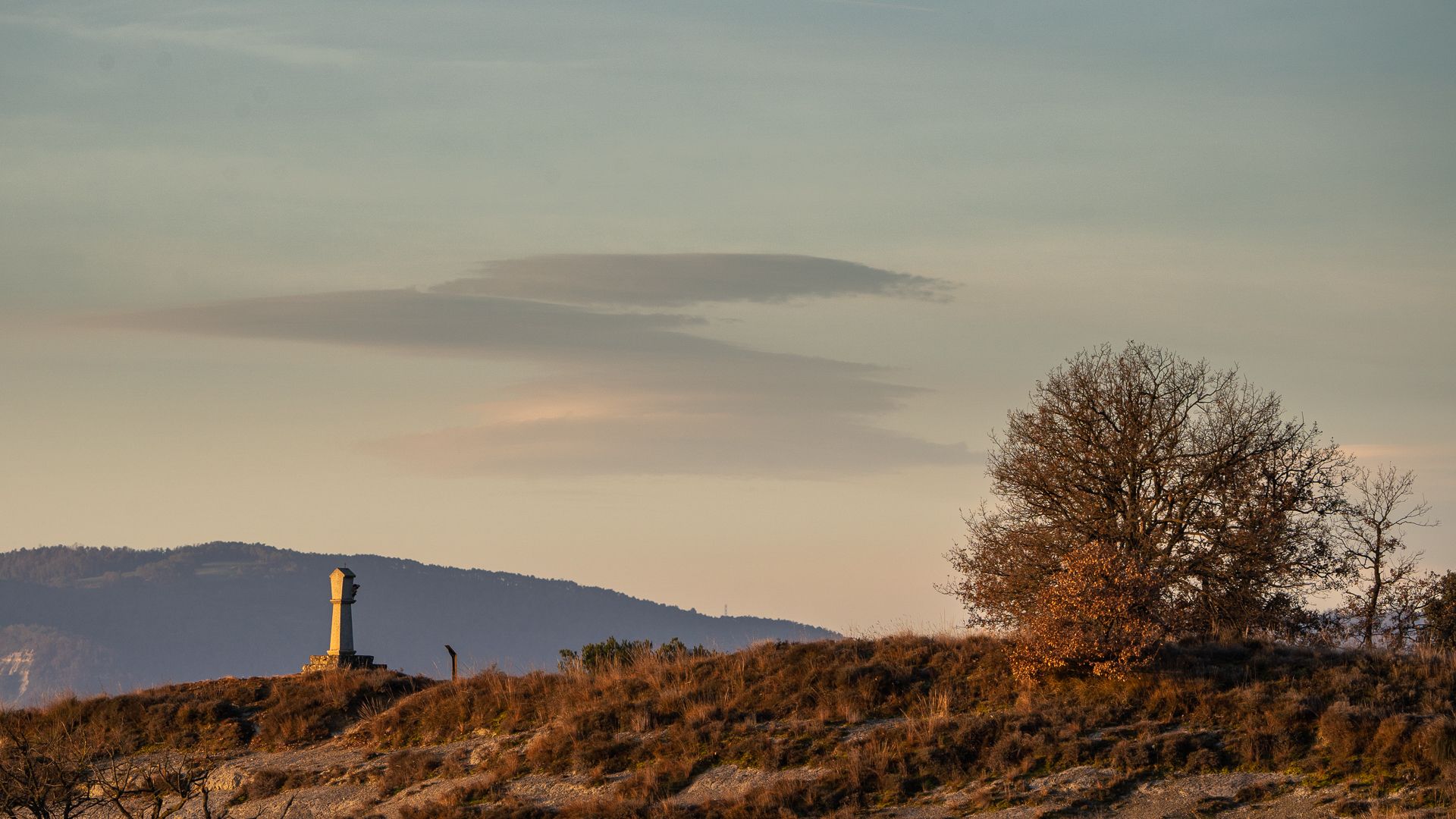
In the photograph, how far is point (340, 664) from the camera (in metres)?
42.4

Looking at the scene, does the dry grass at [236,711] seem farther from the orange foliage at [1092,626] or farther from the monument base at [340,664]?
the orange foliage at [1092,626]

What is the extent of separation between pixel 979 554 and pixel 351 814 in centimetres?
2271

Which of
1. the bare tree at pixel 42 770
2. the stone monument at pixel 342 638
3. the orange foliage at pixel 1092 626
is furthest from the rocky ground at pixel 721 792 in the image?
the stone monument at pixel 342 638

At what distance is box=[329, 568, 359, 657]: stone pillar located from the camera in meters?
42.4

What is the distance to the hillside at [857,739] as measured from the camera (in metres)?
26.6

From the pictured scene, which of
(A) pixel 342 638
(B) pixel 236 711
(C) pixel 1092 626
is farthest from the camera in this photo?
(A) pixel 342 638

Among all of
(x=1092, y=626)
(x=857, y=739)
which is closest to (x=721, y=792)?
(x=857, y=739)

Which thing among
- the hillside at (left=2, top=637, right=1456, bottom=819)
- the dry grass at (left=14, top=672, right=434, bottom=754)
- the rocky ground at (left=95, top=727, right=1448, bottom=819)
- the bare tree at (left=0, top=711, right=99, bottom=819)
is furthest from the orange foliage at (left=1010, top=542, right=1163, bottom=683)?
the bare tree at (left=0, top=711, right=99, bottom=819)

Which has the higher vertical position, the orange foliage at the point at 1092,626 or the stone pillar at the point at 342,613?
the stone pillar at the point at 342,613

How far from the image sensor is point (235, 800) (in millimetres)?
32344

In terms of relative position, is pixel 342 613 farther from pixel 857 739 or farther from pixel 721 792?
pixel 857 739

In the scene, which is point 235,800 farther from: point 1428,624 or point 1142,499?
point 1428,624

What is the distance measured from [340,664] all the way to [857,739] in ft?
63.3

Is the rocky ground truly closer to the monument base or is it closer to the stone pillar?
the monument base
